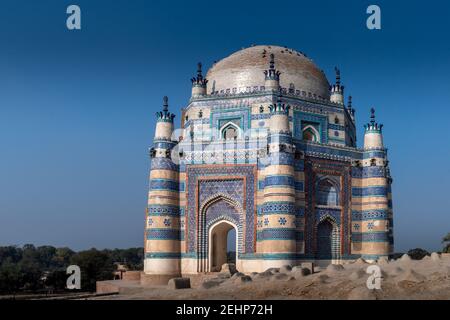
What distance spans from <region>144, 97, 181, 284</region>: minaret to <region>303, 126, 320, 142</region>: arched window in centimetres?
764

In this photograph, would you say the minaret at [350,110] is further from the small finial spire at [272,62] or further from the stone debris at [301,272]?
the stone debris at [301,272]

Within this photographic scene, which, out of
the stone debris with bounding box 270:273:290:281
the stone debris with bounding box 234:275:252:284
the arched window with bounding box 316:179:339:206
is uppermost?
the arched window with bounding box 316:179:339:206

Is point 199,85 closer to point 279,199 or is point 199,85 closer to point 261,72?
point 261,72

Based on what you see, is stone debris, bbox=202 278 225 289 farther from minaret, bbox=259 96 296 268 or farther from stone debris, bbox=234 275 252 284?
minaret, bbox=259 96 296 268

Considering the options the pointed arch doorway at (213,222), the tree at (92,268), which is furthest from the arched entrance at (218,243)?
the tree at (92,268)

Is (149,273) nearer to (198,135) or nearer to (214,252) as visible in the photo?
(214,252)

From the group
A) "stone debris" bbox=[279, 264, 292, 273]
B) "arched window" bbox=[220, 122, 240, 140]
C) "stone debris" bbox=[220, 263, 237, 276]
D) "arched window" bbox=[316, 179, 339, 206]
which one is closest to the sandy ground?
"stone debris" bbox=[279, 264, 292, 273]

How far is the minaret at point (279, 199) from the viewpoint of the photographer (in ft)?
88.5

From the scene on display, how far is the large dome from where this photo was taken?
110 feet

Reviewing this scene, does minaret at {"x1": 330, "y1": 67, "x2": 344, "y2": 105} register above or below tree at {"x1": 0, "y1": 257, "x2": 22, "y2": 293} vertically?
above

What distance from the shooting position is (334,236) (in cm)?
3002

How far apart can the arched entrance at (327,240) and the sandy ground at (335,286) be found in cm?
668

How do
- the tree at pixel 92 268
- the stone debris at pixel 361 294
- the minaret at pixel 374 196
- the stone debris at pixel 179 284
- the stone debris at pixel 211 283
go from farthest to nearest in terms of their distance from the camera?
the tree at pixel 92 268 < the minaret at pixel 374 196 < the stone debris at pixel 179 284 < the stone debris at pixel 211 283 < the stone debris at pixel 361 294
